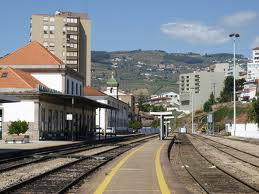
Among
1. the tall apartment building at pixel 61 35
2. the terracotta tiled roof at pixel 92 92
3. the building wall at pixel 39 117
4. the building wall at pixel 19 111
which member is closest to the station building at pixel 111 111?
the terracotta tiled roof at pixel 92 92

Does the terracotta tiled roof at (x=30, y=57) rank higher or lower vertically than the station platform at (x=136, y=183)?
higher

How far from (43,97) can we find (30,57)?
934 inches

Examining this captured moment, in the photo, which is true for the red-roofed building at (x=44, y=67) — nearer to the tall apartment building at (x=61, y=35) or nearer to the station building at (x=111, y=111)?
the station building at (x=111, y=111)

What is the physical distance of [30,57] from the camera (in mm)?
79688

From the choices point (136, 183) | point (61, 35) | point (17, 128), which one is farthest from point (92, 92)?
point (136, 183)

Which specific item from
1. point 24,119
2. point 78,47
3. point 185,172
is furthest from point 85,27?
point 185,172

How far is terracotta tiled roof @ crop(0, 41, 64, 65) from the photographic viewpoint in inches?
3041

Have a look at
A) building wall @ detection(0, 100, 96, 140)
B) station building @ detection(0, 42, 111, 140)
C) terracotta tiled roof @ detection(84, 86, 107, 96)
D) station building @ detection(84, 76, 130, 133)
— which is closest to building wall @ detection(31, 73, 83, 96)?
station building @ detection(0, 42, 111, 140)

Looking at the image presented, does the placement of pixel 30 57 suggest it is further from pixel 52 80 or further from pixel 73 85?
pixel 73 85

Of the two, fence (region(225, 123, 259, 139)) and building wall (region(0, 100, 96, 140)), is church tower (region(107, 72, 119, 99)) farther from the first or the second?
building wall (region(0, 100, 96, 140))

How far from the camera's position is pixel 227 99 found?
19988cm

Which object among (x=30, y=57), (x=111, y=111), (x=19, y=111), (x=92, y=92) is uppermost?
(x=30, y=57)

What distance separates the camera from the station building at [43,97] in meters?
56.4

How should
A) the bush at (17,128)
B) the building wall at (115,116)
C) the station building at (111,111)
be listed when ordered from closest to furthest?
1. the bush at (17,128)
2. the station building at (111,111)
3. the building wall at (115,116)
